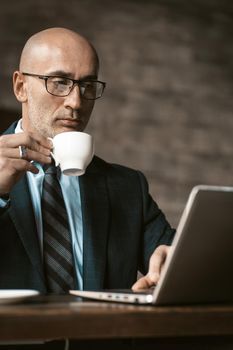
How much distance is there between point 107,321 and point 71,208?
0.97 m

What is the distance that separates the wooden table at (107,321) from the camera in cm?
66

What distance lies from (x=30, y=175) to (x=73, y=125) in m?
0.18

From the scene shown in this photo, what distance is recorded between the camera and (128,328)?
70 centimetres

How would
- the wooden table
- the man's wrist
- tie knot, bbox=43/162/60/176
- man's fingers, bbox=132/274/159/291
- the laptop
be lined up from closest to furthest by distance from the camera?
the wooden table, the laptop, man's fingers, bbox=132/274/159/291, the man's wrist, tie knot, bbox=43/162/60/176

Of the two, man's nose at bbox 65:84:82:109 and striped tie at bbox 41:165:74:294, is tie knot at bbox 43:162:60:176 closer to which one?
striped tie at bbox 41:165:74:294

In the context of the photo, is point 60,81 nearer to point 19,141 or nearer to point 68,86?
point 68,86

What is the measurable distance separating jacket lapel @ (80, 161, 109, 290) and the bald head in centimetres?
31

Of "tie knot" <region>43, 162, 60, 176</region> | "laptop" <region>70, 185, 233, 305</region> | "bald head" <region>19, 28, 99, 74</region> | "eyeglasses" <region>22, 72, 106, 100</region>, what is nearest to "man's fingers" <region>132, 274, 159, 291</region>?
"laptop" <region>70, 185, 233, 305</region>

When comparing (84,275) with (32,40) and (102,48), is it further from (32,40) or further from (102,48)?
(102,48)

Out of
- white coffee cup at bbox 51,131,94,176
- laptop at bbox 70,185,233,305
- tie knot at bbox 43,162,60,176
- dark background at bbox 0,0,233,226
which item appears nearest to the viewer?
laptop at bbox 70,185,233,305

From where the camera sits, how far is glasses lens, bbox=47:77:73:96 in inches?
67.3

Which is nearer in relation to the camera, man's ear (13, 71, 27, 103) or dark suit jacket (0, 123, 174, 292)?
dark suit jacket (0, 123, 174, 292)

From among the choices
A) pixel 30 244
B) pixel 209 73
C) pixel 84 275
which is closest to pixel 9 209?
pixel 30 244

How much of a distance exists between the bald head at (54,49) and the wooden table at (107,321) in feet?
3.55
